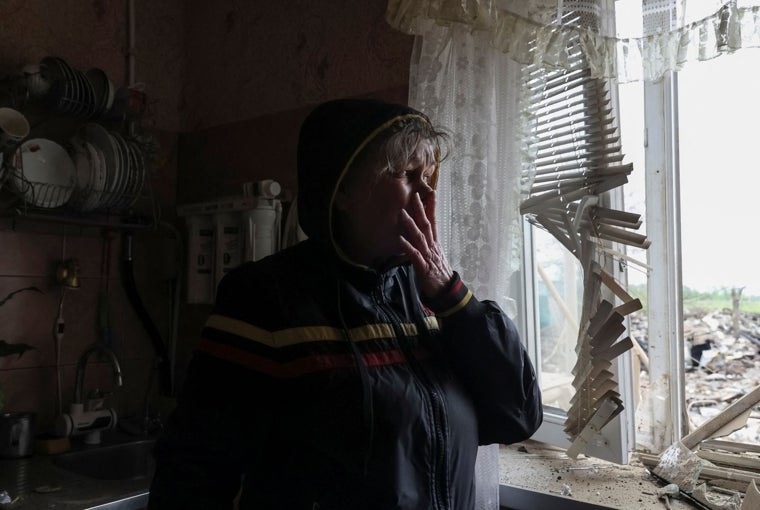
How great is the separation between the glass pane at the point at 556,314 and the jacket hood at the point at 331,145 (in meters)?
0.83

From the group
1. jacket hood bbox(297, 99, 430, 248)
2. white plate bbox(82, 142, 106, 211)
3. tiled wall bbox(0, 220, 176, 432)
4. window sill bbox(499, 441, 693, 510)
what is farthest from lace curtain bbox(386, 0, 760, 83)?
tiled wall bbox(0, 220, 176, 432)

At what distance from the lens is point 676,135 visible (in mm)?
1523

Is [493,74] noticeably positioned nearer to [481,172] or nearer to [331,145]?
[481,172]

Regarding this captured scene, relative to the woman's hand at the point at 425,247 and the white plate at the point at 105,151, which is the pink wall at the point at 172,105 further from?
the woman's hand at the point at 425,247

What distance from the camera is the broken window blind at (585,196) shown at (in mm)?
1388

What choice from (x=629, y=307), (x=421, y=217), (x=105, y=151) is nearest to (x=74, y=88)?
(x=105, y=151)

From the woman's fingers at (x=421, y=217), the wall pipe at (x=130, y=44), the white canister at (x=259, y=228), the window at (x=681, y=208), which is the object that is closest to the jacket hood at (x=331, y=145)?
the woman's fingers at (x=421, y=217)

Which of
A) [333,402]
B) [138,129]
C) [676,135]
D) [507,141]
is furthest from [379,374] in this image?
[138,129]

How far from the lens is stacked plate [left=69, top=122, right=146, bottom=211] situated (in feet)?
6.21

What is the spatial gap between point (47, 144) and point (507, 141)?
1410 mm

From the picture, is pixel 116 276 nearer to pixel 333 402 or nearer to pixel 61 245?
pixel 61 245

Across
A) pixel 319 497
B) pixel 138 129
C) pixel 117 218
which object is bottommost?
pixel 319 497

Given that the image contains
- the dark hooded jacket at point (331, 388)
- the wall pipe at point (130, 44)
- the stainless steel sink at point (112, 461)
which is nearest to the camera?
the dark hooded jacket at point (331, 388)

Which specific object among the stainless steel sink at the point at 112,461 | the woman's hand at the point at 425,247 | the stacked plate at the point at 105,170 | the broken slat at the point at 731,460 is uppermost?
the stacked plate at the point at 105,170
